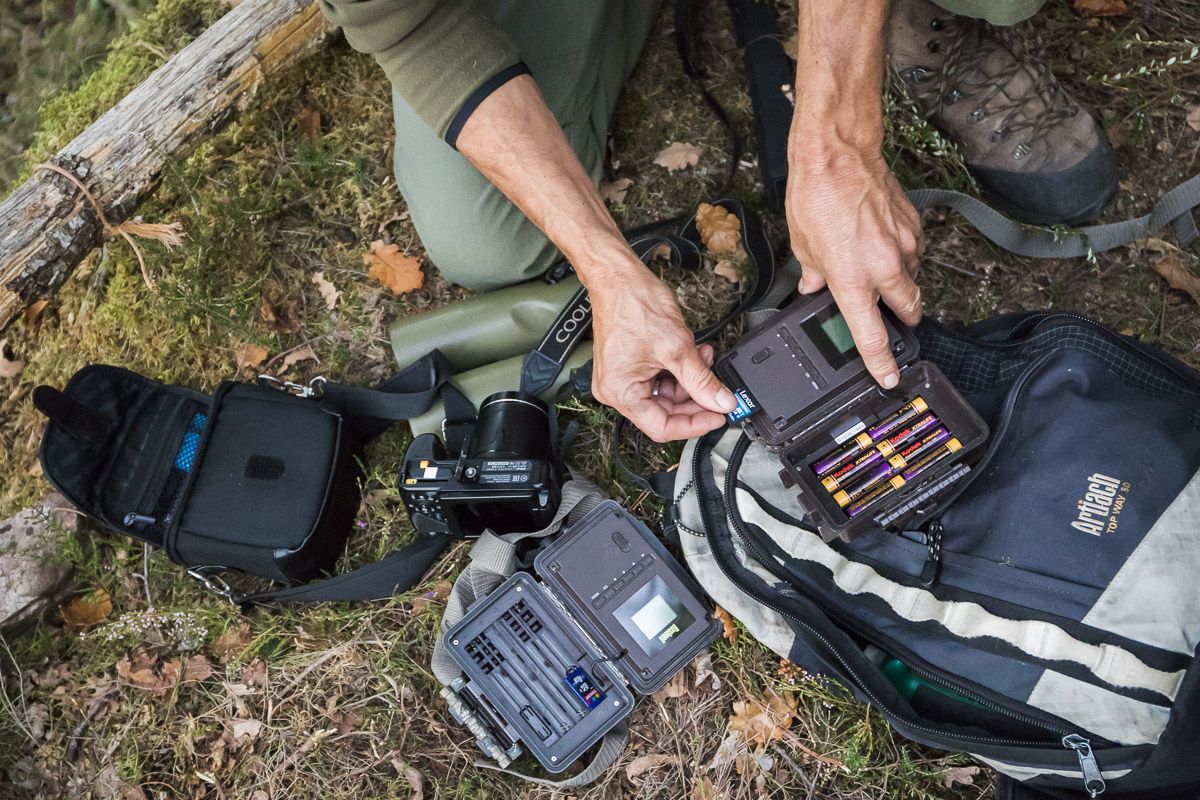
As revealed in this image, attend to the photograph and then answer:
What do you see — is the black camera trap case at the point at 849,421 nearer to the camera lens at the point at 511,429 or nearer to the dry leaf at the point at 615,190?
the camera lens at the point at 511,429

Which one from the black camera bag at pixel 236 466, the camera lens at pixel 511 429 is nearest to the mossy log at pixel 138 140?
the black camera bag at pixel 236 466

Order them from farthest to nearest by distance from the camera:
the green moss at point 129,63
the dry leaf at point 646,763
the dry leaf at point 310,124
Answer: the green moss at point 129,63 < the dry leaf at point 310,124 < the dry leaf at point 646,763

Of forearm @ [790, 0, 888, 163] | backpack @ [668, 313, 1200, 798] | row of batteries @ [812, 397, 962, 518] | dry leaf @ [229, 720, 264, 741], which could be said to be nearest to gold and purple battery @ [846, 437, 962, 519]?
row of batteries @ [812, 397, 962, 518]

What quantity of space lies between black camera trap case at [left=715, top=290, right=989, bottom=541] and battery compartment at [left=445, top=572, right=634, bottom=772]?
2.87ft

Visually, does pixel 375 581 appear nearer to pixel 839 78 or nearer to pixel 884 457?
pixel 884 457

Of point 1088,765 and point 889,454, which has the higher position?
point 889,454

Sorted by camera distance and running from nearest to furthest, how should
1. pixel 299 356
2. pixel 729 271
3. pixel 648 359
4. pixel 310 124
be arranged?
pixel 648 359 → pixel 729 271 → pixel 299 356 → pixel 310 124

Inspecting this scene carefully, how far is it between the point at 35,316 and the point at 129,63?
3.70ft

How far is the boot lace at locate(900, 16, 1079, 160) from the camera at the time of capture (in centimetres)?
297

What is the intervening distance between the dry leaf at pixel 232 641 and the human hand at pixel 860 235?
231 cm

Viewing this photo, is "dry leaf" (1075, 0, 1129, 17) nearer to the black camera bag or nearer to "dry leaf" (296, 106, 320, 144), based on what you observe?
the black camera bag

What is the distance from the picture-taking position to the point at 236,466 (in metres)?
2.98

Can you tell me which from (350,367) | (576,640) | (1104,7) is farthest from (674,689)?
(1104,7)

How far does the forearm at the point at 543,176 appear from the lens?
8.08ft
